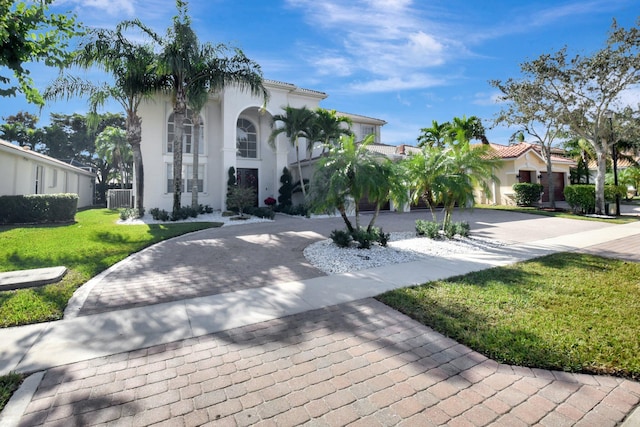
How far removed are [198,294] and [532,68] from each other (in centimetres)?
2189

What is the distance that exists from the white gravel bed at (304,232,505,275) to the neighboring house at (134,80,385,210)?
1162 centimetres

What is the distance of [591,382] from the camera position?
9.24ft

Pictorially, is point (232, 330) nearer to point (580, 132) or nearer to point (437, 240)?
point (437, 240)

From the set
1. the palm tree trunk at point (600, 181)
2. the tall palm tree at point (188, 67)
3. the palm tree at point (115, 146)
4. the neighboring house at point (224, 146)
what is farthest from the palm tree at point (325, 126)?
the palm tree at point (115, 146)

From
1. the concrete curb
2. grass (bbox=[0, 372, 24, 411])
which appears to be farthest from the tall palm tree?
the concrete curb

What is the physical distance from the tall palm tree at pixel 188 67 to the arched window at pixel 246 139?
5102 mm

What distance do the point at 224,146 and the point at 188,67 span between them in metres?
5.43

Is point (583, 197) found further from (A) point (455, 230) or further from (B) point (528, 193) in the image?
(A) point (455, 230)

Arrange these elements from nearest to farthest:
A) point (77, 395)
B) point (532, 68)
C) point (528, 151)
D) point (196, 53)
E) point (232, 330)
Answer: point (77, 395) → point (232, 330) → point (196, 53) → point (532, 68) → point (528, 151)

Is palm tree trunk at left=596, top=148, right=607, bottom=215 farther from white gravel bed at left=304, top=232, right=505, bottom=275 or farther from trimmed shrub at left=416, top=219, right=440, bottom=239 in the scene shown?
trimmed shrub at left=416, top=219, right=440, bottom=239

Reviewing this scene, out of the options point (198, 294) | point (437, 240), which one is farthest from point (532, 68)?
point (198, 294)

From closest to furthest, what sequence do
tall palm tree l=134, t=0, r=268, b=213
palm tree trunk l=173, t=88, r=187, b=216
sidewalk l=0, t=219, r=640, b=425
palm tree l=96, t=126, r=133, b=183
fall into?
sidewalk l=0, t=219, r=640, b=425 < tall palm tree l=134, t=0, r=268, b=213 < palm tree trunk l=173, t=88, r=187, b=216 < palm tree l=96, t=126, r=133, b=183

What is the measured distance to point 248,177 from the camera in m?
20.8

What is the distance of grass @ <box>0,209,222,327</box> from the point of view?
438 centimetres
